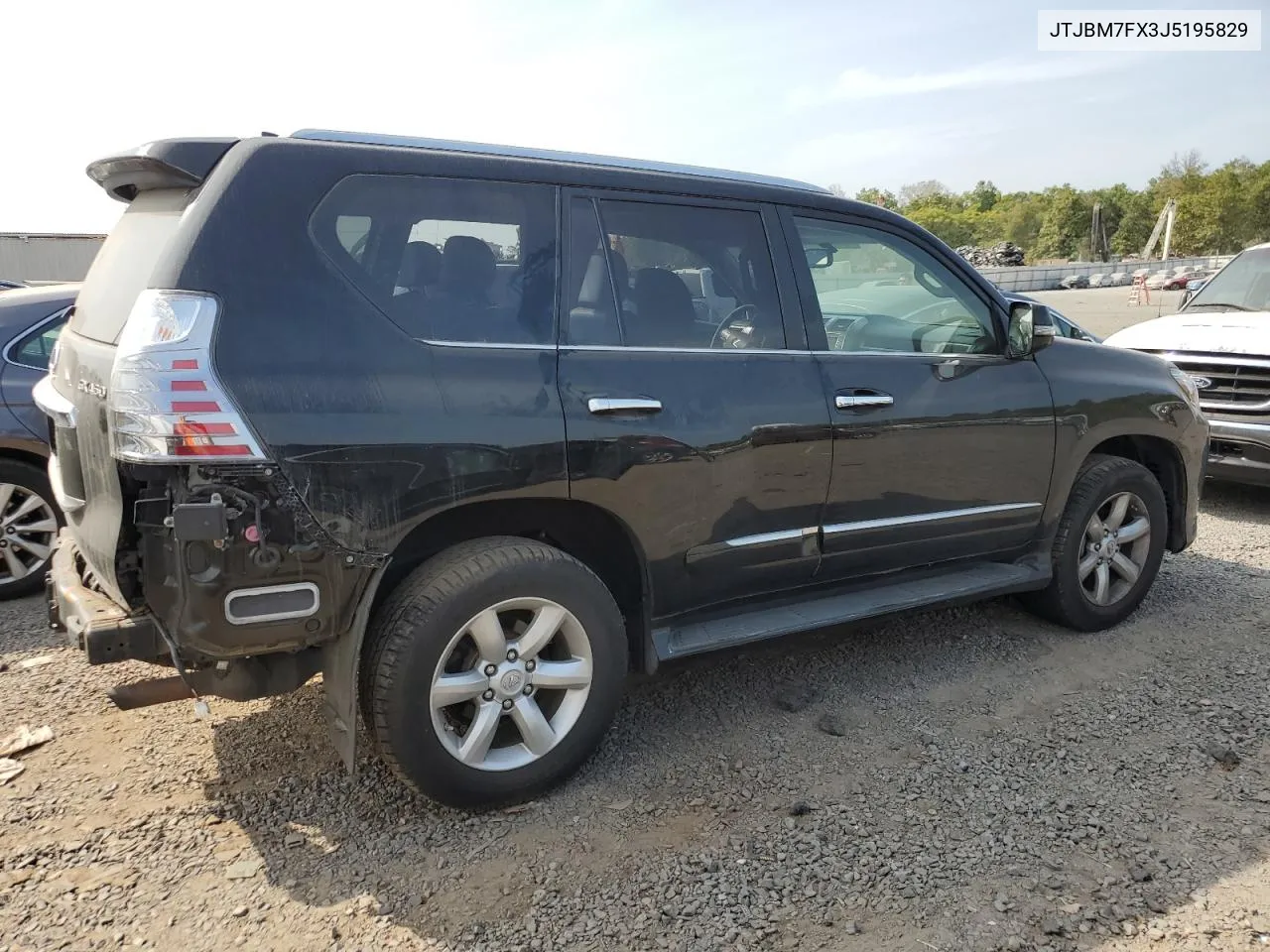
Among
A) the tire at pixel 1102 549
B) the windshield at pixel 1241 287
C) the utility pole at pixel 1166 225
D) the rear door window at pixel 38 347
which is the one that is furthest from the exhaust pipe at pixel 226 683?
the utility pole at pixel 1166 225

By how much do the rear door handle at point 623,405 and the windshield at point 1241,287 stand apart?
6.53 meters

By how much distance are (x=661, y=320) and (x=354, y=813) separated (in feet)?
6.31

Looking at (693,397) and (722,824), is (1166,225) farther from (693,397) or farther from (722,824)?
(722,824)

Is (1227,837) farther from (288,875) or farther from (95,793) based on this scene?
(95,793)

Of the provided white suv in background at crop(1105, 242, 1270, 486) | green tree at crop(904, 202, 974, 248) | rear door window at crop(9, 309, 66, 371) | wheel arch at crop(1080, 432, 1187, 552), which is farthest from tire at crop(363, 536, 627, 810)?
green tree at crop(904, 202, 974, 248)

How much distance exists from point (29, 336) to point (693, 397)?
3.96m

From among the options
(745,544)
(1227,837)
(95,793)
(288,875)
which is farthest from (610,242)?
(1227,837)

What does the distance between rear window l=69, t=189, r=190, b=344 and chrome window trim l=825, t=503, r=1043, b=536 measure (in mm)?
2425

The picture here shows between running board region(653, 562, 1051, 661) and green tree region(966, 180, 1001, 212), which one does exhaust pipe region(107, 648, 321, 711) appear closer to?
running board region(653, 562, 1051, 661)

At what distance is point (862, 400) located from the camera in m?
3.53

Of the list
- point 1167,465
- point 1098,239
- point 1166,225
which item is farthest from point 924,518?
point 1098,239

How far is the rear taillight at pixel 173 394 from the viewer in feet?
7.87

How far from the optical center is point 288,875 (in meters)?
2.70

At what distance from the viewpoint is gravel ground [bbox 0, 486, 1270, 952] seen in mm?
2508
